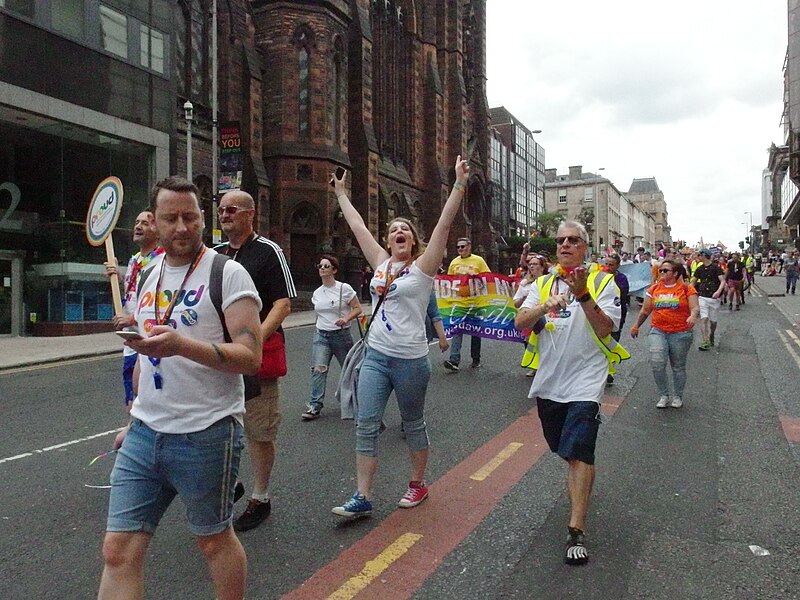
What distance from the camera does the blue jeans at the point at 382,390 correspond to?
4008 mm

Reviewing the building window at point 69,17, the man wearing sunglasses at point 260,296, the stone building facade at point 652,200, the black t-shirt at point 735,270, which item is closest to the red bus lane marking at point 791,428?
the man wearing sunglasses at point 260,296

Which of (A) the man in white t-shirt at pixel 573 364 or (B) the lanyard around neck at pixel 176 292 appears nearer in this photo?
(B) the lanyard around neck at pixel 176 292

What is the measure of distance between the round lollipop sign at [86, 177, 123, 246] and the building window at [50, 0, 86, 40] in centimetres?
1605

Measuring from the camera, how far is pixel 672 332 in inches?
295

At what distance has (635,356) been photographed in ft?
37.5

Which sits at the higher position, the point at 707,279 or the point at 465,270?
the point at 465,270

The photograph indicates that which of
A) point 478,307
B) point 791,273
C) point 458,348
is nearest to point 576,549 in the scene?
point 458,348

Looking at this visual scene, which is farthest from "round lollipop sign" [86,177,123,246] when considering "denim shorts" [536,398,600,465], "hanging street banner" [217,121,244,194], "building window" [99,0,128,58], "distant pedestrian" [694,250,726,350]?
"hanging street banner" [217,121,244,194]

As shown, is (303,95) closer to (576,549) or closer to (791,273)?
(791,273)

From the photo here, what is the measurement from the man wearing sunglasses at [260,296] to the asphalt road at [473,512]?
26 centimetres

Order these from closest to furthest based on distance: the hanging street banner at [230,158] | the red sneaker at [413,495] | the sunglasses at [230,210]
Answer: the sunglasses at [230,210], the red sneaker at [413,495], the hanging street banner at [230,158]

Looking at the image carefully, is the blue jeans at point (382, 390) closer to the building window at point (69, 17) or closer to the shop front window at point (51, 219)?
the shop front window at point (51, 219)

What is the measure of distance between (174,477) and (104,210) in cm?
190

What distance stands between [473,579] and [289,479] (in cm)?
197
